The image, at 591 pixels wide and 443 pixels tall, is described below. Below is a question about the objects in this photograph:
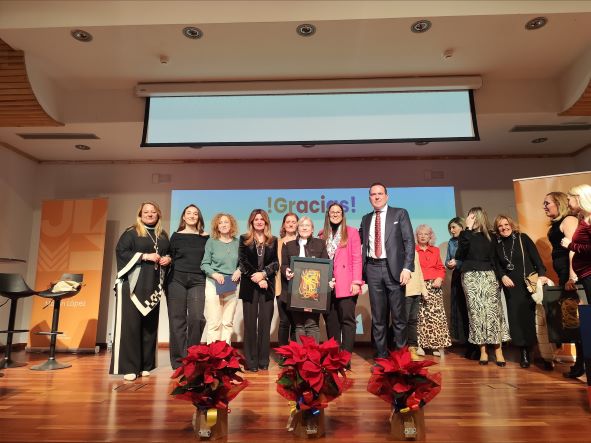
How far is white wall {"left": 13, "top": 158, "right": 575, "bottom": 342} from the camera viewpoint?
19.1ft

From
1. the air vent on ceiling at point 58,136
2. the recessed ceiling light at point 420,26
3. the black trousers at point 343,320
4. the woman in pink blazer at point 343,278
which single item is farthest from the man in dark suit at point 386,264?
the air vent on ceiling at point 58,136

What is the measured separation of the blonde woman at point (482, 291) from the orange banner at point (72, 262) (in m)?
4.57

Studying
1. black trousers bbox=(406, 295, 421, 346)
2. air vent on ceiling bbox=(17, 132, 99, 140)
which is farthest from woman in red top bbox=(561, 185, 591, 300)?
air vent on ceiling bbox=(17, 132, 99, 140)

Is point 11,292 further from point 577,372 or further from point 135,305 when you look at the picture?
point 577,372

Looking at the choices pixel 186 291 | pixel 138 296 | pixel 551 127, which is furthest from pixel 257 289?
pixel 551 127

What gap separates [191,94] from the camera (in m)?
4.38

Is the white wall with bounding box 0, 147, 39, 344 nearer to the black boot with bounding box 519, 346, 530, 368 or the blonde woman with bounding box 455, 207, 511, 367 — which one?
the blonde woman with bounding box 455, 207, 511, 367

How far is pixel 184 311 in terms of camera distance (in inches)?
141

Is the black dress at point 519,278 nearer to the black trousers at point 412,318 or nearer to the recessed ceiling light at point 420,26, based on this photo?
the black trousers at point 412,318

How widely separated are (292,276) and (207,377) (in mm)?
1559

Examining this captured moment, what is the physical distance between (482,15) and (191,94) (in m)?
2.89

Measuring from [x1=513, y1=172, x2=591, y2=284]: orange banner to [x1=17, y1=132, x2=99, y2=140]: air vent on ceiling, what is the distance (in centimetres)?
512

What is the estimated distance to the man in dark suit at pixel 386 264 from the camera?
328 centimetres

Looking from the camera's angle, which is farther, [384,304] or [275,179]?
[275,179]
